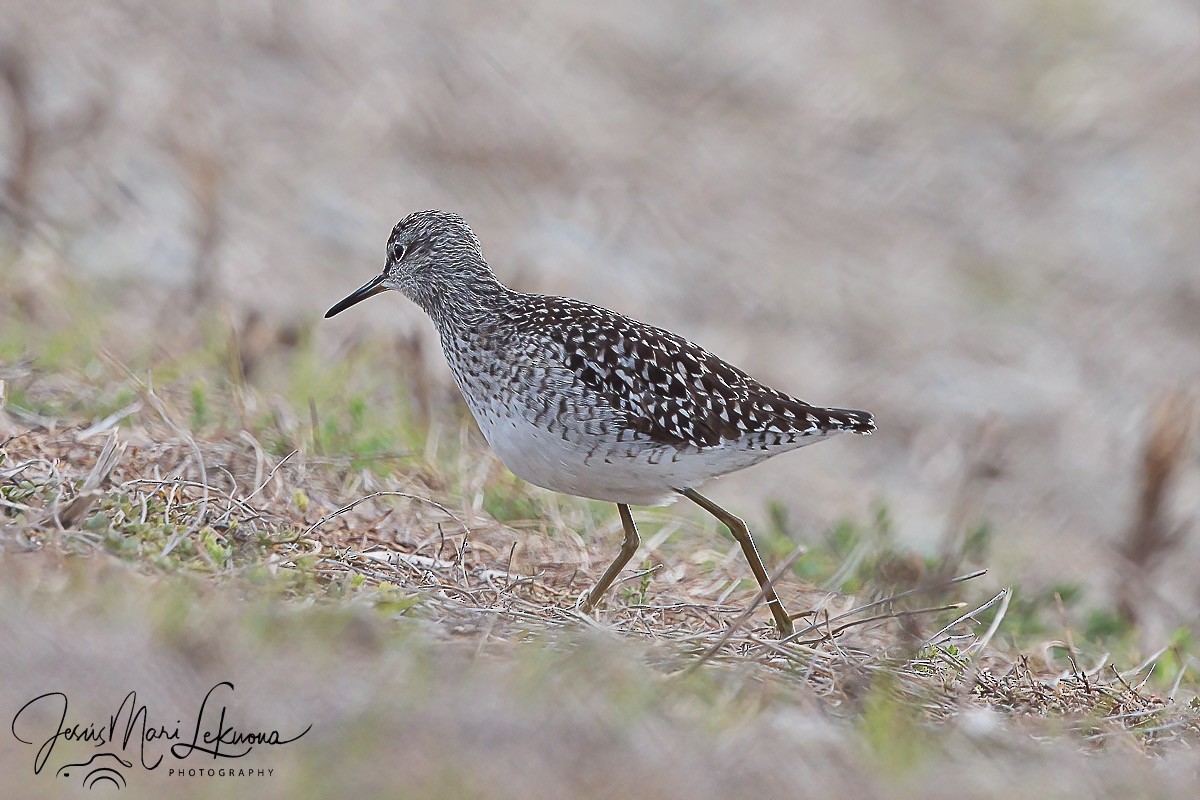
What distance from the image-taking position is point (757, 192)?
43.6 ft

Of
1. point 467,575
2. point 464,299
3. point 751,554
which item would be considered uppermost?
point 464,299

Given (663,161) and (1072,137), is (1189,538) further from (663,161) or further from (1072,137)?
(663,161)

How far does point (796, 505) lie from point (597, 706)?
5.36 meters

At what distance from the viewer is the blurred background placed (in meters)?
10.4

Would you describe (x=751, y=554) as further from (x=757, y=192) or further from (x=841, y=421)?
(x=757, y=192)

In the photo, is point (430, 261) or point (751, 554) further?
point (430, 261)

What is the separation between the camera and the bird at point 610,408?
18.9 feet
